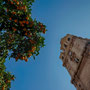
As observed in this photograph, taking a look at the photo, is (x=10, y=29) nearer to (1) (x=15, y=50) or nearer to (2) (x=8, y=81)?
(1) (x=15, y=50)

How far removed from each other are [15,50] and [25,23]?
3.18m

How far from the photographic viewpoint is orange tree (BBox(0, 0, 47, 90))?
8.92 metres

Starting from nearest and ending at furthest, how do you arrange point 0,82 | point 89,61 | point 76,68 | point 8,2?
point 0,82, point 8,2, point 89,61, point 76,68

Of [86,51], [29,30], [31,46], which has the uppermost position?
[86,51]

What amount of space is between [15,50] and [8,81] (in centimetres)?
322

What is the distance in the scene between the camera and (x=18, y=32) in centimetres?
1014

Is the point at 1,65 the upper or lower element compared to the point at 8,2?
lower

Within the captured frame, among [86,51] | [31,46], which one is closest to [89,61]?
[86,51]

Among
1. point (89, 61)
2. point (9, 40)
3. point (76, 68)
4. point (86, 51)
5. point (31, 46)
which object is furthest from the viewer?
point (76, 68)

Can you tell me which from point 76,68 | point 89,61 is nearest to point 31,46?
point 89,61

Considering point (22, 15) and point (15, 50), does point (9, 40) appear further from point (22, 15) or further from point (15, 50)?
point (22, 15)

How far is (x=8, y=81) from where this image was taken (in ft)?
29.8

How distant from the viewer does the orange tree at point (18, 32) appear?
8.92 metres

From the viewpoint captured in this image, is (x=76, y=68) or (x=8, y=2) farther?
(x=76, y=68)
